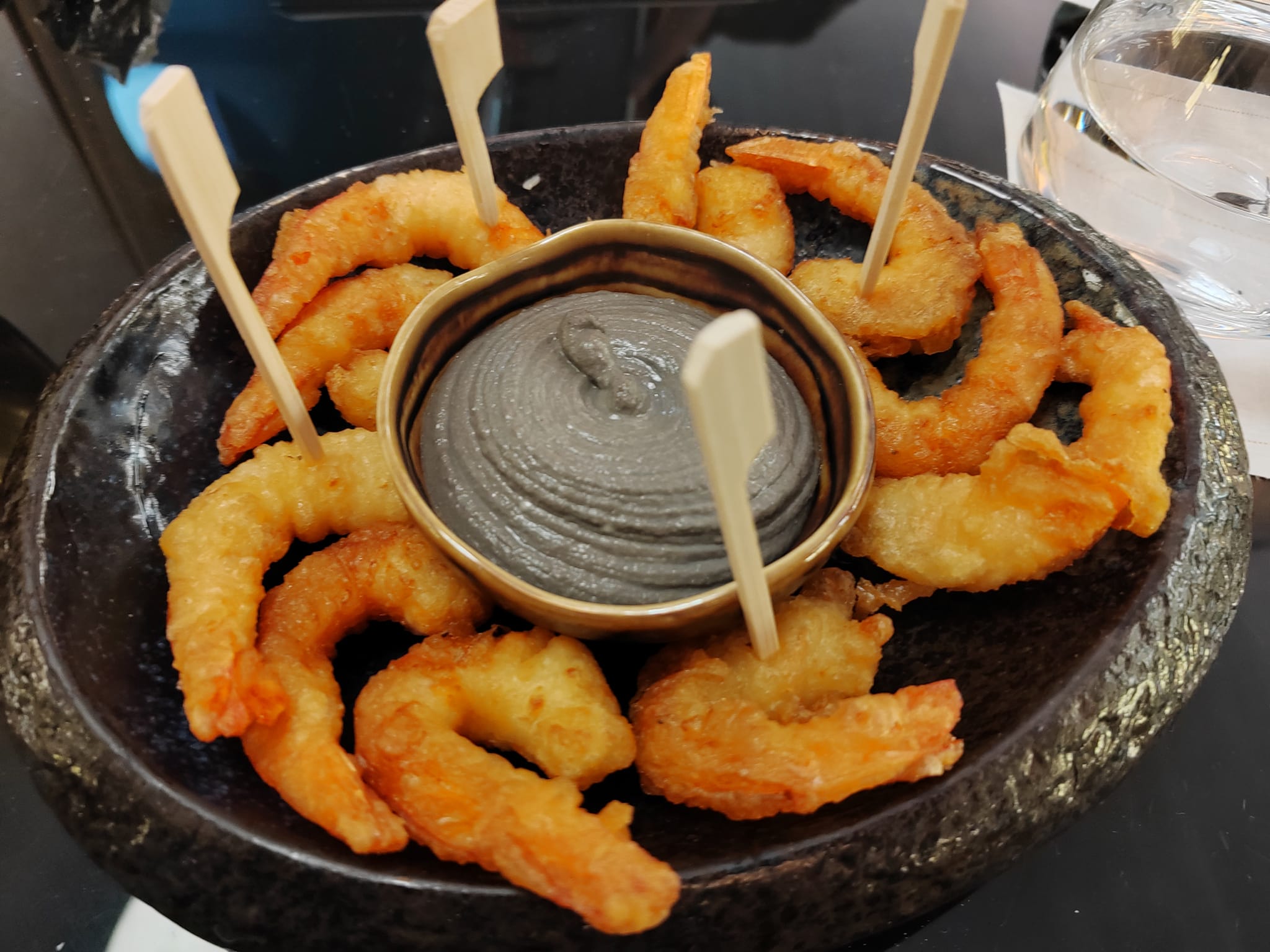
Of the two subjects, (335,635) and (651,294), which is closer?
(335,635)

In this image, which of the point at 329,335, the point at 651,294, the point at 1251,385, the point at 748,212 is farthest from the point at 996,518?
the point at 1251,385

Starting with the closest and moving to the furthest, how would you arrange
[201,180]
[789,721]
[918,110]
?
[201,180] < [789,721] < [918,110]

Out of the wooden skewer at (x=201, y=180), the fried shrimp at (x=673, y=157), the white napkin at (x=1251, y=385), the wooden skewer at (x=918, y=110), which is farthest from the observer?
the white napkin at (x=1251, y=385)

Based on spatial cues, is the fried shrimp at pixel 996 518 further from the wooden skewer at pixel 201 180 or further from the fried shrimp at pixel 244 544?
the wooden skewer at pixel 201 180

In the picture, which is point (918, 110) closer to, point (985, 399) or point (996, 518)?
point (985, 399)

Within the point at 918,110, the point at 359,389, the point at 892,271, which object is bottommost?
the point at 892,271

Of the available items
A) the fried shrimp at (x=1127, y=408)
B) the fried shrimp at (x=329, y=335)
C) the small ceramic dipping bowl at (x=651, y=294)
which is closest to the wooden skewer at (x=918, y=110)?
the small ceramic dipping bowl at (x=651, y=294)

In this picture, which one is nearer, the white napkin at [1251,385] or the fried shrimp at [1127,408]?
the fried shrimp at [1127,408]
